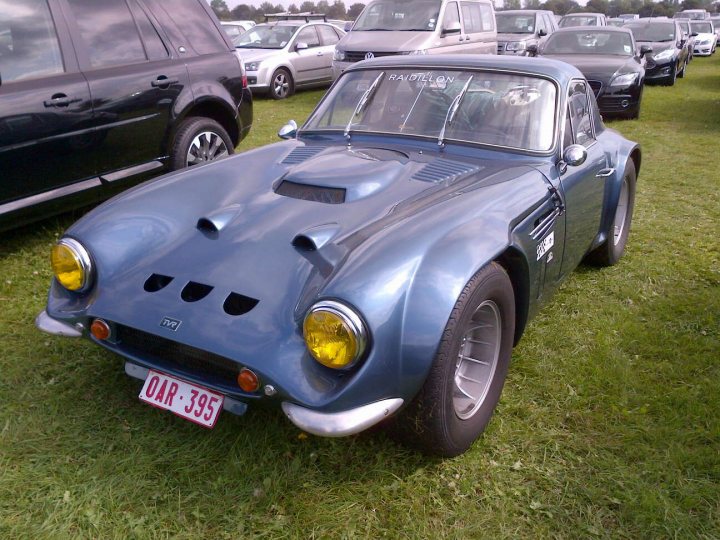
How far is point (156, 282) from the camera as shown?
251 centimetres

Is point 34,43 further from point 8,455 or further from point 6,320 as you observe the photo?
point 8,455

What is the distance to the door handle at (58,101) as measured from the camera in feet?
13.9

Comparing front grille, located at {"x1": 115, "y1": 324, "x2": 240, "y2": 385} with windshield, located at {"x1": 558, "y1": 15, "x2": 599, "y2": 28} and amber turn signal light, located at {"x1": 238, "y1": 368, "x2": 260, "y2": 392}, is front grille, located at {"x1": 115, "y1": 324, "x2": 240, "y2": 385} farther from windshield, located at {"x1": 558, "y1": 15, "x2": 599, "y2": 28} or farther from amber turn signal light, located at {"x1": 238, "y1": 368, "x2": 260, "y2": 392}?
windshield, located at {"x1": 558, "y1": 15, "x2": 599, "y2": 28}

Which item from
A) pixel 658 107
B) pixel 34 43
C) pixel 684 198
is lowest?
pixel 658 107

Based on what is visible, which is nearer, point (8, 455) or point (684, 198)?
point (8, 455)

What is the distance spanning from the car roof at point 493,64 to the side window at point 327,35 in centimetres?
1045

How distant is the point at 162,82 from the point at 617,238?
3723 millimetres

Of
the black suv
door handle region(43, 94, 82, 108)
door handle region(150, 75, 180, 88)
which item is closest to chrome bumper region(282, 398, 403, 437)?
the black suv

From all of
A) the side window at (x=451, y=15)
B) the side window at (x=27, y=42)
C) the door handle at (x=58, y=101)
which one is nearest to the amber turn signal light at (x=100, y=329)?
the door handle at (x=58, y=101)

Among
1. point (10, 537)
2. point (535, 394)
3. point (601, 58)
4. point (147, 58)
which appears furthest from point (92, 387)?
point (601, 58)

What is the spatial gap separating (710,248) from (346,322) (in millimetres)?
4017

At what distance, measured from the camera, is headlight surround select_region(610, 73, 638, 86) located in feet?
32.1

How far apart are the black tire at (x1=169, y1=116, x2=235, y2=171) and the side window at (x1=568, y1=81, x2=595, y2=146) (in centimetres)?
273

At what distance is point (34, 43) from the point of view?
437 centimetres
